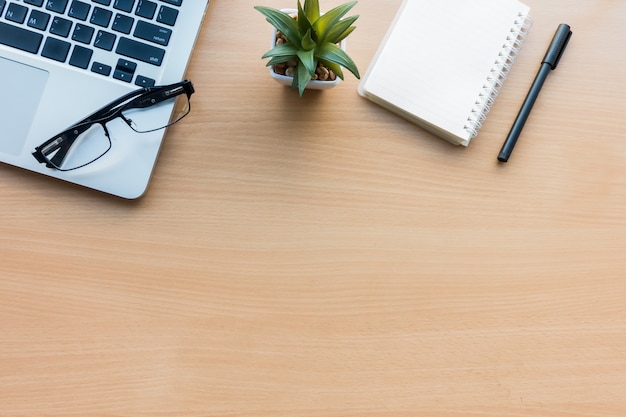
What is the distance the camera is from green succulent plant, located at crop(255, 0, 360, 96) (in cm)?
61

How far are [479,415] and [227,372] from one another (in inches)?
12.9

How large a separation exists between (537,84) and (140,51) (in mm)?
495

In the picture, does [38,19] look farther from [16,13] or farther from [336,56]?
[336,56]

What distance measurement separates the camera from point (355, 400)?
71 cm

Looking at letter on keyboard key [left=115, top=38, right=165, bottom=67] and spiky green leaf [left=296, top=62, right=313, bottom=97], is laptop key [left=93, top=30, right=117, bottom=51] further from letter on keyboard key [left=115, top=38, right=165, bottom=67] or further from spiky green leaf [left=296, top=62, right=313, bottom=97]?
spiky green leaf [left=296, top=62, right=313, bottom=97]

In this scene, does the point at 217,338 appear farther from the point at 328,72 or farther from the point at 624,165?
the point at 624,165

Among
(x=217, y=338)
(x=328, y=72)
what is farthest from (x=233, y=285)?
(x=328, y=72)

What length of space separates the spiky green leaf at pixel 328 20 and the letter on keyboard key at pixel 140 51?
19 cm

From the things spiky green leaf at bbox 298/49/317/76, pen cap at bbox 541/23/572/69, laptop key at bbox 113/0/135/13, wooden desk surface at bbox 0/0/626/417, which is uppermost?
pen cap at bbox 541/23/572/69

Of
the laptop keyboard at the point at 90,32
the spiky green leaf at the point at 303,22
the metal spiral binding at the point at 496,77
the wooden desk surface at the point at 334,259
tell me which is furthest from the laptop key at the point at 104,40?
the metal spiral binding at the point at 496,77

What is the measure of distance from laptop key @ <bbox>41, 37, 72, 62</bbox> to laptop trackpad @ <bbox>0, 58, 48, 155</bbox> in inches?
0.9

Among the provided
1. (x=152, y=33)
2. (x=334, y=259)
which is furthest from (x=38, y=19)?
(x=334, y=259)

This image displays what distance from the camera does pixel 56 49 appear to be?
0.67 metres

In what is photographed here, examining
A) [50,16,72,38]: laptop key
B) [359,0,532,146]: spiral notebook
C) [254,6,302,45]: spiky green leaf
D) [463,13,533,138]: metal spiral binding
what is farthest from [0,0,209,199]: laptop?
[463,13,533,138]: metal spiral binding
